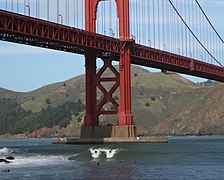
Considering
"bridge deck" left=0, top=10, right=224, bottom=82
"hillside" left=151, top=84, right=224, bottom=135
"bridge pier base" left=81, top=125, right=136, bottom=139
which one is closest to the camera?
"bridge deck" left=0, top=10, right=224, bottom=82

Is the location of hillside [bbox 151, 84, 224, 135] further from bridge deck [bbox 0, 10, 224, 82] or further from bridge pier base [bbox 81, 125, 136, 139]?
bridge pier base [bbox 81, 125, 136, 139]

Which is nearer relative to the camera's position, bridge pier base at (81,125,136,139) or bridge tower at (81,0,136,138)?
bridge pier base at (81,125,136,139)

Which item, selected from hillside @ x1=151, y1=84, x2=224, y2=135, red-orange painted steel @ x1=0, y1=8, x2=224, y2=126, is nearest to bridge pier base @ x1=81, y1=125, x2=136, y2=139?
red-orange painted steel @ x1=0, y1=8, x2=224, y2=126

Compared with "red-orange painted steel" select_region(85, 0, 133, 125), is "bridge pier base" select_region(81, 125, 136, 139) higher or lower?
lower

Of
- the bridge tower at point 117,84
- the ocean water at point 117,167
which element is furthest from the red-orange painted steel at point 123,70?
the ocean water at point 117,167

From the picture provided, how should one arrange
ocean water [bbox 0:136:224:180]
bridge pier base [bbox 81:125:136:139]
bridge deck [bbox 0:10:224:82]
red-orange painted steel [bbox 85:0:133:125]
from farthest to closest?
1. red-orange painted steel [bbox 85:0:133:125]
2. bridge pier base [bbox 81:125:136:139]
3. bridge deck [bbox 0:10:224:82]
4. ocean water [bbox 0:136:224:180]

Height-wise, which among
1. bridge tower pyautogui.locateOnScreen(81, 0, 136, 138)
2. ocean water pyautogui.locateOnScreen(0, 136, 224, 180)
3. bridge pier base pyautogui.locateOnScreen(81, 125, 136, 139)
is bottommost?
ocean water pyautogui.locateOnScreen(0, 136, 224, 180)

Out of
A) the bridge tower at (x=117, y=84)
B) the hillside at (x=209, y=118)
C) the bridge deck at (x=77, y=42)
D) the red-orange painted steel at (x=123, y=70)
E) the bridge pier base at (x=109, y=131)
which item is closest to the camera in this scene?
the bridge deck at (x=77, y=42)

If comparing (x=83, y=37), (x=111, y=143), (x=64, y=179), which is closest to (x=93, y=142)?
(x=111, y=143)

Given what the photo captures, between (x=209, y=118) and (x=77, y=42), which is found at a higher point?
(x=77, y=42)

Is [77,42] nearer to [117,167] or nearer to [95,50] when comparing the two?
[95,50]

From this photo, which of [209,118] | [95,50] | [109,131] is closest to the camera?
[95,50]

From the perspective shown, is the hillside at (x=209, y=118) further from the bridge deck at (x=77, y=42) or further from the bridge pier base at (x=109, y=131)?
the bridge pier base at (x=109, y=131)

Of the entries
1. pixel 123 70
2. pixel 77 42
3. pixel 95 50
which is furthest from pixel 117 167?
pixel 123 70
